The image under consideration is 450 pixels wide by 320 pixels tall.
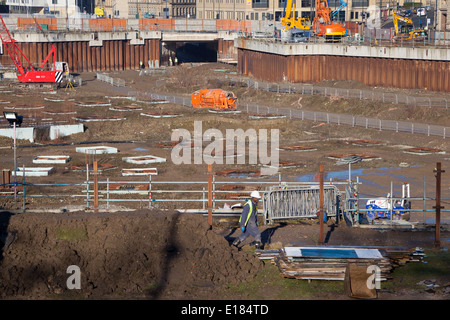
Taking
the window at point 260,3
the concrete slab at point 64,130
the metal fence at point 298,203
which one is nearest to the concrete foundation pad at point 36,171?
the concrete slab at point 64,130

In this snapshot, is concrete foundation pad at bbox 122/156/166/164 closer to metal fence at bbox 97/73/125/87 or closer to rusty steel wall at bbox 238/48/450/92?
rusty steel wall at bbox 238/48/450/92

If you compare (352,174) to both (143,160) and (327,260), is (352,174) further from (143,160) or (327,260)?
(327,260)

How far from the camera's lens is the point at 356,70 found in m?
63.2

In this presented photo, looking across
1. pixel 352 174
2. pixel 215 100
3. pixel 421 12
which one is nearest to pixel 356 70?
pixel 215 100

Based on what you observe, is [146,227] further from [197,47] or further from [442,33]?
[197,47]

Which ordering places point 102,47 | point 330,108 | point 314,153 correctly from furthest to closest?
1. point 102,47
2. point 330,108
3. point 314,153

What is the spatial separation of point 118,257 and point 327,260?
483cm

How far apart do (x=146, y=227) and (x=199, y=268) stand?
79.4 inches

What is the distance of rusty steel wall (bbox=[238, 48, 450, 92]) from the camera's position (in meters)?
56.9

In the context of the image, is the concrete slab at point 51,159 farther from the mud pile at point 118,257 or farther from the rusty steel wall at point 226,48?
the rusty steel wall at point 226,48

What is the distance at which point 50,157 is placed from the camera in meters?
37.8

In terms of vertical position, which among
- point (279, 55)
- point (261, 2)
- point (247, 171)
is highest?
point (261, 2)
